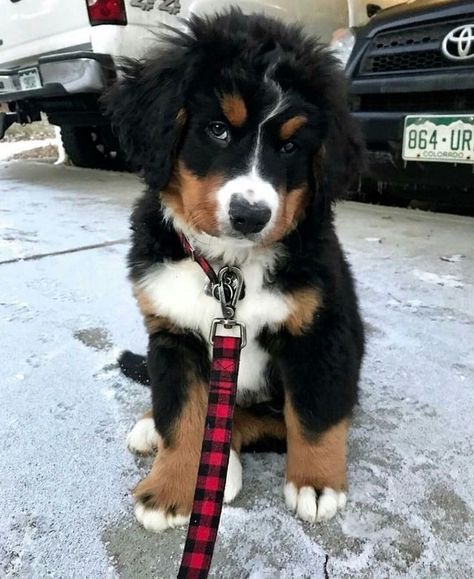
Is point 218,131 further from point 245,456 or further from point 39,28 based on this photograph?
point 39,28

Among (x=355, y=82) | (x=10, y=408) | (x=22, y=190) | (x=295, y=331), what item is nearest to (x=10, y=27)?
(x=22, y=190)

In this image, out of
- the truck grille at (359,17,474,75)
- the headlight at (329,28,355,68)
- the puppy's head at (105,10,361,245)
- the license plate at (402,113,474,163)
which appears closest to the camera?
the puppy's head at (105,10,361,245)

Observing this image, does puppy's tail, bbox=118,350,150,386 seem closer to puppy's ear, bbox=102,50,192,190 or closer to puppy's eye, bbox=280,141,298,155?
puppy's ear, bbox=102,50,192,190

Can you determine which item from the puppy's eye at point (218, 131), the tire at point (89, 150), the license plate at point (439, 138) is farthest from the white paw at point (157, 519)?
the tire at point (89, 150)

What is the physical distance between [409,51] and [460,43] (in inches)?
15.6

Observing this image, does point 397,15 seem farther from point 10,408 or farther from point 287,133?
point 10,408

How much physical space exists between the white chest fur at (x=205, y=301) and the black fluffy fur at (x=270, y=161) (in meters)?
0.03

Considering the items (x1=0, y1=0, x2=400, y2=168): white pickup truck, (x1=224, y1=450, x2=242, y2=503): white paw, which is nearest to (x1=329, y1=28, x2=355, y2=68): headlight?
(x1=0, y1=0, x2=400, y2=168): white pickup truck

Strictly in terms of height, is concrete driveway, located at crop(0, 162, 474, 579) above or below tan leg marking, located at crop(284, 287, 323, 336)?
below

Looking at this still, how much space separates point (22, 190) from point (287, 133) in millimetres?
5302

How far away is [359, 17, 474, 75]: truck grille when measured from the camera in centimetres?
394

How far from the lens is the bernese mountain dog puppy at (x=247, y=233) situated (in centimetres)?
152

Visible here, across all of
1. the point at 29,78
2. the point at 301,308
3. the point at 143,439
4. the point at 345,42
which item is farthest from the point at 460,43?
the point at 29,78

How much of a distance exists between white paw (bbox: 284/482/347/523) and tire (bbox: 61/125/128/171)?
6655 millimetres
